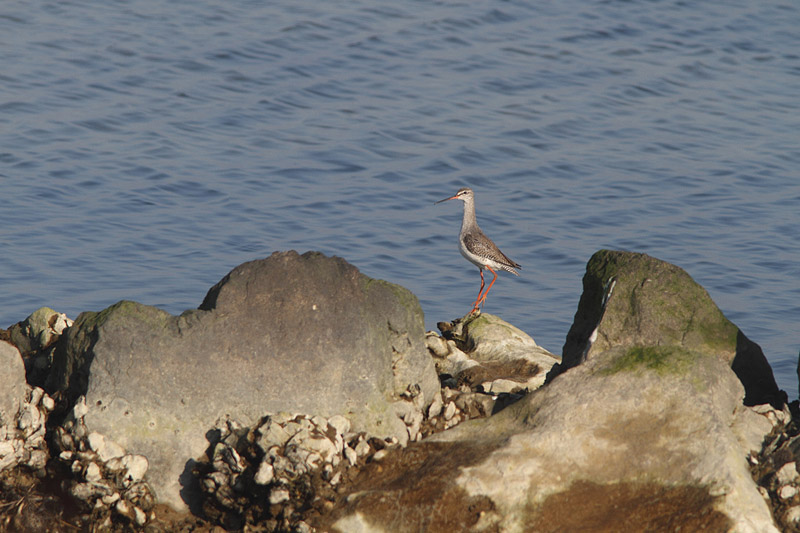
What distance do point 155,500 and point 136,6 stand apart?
17.5 meters

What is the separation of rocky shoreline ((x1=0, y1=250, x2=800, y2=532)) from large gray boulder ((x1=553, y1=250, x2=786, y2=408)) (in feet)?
1.70

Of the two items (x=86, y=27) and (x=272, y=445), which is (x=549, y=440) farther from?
(x=86, y=27)

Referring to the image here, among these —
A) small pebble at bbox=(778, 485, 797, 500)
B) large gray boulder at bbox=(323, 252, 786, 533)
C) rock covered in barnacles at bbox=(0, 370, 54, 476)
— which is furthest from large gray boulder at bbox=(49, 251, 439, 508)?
small pebble at bbox=(778, 485, 797, 500)

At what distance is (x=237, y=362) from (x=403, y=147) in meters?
10.0

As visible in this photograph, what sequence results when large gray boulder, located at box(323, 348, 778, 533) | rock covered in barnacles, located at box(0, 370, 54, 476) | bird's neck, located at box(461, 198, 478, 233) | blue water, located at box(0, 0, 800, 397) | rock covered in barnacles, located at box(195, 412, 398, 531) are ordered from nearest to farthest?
large gray boulder, located at box(323, 348, 778, 533) → rock covered in barnacles, located at box(195, 412, 398, 531) → rock covered in barnacles, located at box(0, 370, 54, 476) → bird's neck, located at box(461, 198, 478, 233) → blue water, located at box(0, 0, 800, 397)

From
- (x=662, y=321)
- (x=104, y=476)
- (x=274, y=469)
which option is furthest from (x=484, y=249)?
(x=104, y=476)

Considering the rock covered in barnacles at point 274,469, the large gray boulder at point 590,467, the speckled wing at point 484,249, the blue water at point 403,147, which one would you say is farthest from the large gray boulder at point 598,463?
the blue water at point 403,147

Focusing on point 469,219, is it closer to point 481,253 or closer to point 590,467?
point 481,253

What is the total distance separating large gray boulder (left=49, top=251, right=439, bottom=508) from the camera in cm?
614

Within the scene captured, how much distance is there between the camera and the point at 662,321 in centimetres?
722

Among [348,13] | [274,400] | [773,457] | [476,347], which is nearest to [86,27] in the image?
[348,13]

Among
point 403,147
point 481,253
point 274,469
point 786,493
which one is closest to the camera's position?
point 274,469

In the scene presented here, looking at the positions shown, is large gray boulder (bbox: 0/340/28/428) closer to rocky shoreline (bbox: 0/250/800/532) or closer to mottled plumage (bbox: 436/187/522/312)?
rocky shoreline (bbox: 0/250/800/532)

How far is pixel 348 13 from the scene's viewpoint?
2172 centimetres
